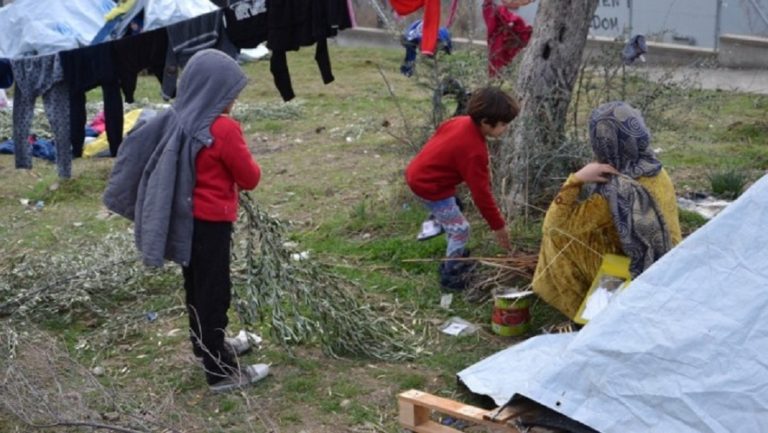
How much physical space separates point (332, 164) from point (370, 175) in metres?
0.72

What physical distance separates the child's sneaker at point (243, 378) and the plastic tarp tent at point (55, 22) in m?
2.38

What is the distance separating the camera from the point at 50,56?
6566 mm

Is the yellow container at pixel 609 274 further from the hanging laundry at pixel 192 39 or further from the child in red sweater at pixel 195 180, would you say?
the hanging laundry at pixel 192 39

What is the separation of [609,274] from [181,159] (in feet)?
6.74

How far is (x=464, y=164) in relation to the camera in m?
5.89

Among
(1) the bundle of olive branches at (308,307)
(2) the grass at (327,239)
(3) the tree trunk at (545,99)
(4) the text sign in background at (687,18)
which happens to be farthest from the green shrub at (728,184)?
(4) the text sign in background at (687,18)

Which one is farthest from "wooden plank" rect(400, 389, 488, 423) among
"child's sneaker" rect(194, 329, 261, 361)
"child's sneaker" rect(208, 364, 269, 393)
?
"child's sneaker" rect(194, 329, 261, 361)

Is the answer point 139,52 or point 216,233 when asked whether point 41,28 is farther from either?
point 216,233

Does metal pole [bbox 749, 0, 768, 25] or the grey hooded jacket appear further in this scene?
metal pole [bbox 749, 0, 768, 25]

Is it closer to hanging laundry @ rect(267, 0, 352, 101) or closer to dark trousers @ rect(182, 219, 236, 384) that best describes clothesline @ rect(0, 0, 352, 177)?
hanging laundry @ rect(267, 0, 352, 101)

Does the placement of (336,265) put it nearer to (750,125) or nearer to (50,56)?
(50,56)

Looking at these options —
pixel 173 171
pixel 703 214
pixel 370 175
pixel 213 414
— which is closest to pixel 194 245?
pixel 173 171

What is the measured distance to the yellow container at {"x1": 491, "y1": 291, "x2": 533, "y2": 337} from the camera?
18.3ft

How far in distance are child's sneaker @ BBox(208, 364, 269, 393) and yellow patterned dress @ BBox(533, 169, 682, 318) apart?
142 cm
